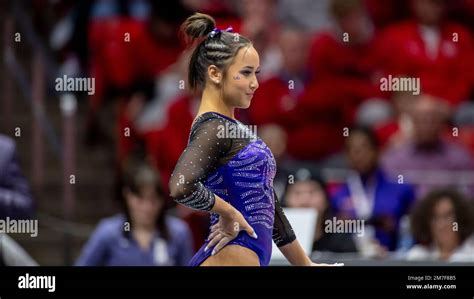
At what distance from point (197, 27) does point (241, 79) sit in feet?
0.80

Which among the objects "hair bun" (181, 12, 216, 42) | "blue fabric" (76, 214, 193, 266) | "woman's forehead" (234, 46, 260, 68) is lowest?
"blue fabric" (76, 214, 193, 266)

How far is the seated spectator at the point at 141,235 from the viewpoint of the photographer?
6.59 metres

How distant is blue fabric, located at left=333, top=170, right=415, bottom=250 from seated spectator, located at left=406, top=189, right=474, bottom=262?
68 cm

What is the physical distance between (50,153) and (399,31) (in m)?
2.72

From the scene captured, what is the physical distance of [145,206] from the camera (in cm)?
677

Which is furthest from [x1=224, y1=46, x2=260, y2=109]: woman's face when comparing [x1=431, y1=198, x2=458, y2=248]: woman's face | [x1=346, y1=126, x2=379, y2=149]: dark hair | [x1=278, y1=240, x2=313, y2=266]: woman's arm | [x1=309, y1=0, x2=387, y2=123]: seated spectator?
[x1=309, y1=0, x2=387, y2=123]: seated spectator

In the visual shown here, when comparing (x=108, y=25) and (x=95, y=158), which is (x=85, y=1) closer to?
(x=108, y=25)

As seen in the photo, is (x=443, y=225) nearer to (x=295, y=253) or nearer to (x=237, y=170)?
(x=295, y=253)

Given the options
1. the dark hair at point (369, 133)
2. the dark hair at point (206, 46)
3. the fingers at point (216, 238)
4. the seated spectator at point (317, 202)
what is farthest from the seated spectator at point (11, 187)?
the dark hair at point (369, 133)

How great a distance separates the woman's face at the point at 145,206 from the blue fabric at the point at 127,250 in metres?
0.07

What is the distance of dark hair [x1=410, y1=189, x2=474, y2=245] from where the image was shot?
6.98 m

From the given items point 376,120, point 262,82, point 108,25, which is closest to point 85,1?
point 108,25

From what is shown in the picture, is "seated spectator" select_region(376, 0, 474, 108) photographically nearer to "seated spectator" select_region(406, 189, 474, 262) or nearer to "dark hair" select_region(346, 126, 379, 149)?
"dark hair" select_region(346, 126, 379, 149)

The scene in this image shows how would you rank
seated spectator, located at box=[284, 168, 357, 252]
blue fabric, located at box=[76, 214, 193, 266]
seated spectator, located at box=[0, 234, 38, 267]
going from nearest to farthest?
seated spectator, located at box=[0, 234, 38, 267] < blue fabric, located at box=[76, 214, 193, 266] < seated spectator, located at box=[284, 168, 357, 252]
